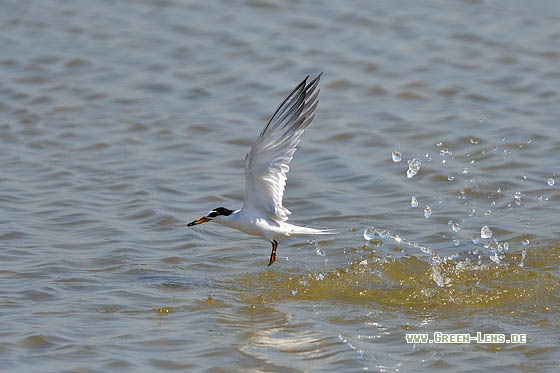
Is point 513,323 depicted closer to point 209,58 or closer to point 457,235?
point 457,235

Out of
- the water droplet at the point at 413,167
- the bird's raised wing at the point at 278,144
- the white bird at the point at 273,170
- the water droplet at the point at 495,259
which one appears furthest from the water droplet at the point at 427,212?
the bird's raised wing at the point at 278,144

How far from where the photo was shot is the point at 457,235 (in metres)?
9.26

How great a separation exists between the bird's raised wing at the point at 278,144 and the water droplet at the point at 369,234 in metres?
1.09

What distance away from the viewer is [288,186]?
10375mm

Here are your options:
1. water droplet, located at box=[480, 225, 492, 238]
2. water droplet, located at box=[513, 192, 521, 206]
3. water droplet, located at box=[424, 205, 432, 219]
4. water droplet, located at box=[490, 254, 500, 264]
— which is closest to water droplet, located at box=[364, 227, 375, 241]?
water droplet, located at box=[424, 205, 432, 219]

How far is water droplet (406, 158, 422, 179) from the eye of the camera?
34.0ft

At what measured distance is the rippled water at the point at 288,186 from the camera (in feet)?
23.3

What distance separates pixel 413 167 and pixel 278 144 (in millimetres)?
2694

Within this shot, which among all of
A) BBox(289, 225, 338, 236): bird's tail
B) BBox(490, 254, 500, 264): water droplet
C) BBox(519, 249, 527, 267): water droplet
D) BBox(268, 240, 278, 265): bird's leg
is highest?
BBox(289, 225, 338, 236): bird's tail

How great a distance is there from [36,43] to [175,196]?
5.64 m

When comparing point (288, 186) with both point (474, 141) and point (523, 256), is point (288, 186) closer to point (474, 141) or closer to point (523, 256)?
point (474, 141)

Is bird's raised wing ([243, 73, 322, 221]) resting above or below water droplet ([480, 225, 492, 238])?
above

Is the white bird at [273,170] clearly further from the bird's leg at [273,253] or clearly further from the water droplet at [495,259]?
the water droplet at [495,259]

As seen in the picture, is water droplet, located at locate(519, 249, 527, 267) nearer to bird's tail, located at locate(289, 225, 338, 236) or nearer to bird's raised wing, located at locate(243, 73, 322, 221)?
bird's tail, located at locate(289, 225, 338, 236)
